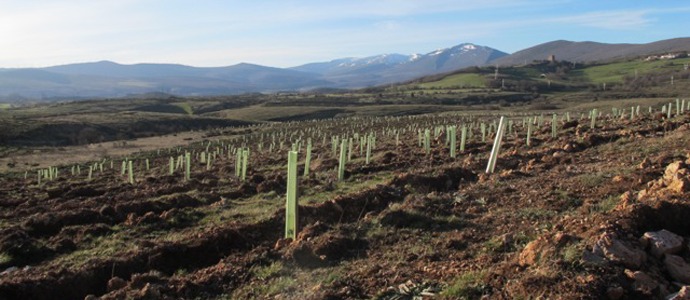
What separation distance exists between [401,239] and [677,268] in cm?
359

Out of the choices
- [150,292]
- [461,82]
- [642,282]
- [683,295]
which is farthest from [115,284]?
[461,82]

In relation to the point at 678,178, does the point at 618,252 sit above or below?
below

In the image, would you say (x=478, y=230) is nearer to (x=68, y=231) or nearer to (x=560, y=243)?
(x=560, y=243)

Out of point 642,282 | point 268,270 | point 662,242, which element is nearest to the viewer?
point 642,282

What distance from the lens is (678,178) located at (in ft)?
26.2

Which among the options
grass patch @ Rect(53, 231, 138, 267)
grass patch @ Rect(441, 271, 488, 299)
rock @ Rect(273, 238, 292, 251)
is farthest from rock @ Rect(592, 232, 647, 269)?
grass patch @ Rect(53, 231, 138, 267)

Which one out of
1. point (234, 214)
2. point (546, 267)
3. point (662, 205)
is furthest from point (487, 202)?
point (234, 214)

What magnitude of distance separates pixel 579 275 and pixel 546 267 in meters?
0.33

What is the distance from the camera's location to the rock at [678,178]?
7.68 meters

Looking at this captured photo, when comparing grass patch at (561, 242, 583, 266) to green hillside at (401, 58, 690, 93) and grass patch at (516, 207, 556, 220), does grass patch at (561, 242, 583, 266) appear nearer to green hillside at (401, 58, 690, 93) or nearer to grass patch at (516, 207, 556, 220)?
grass patch at (516, 207, 556, 220)

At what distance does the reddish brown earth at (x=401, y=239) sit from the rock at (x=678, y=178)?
0.03 m

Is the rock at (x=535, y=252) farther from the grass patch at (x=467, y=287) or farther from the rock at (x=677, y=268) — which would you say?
the rock at (x=677, y=268)

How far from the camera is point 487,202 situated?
966 centimetres

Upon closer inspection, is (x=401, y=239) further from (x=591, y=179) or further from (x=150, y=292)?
(x=591, y=179)
